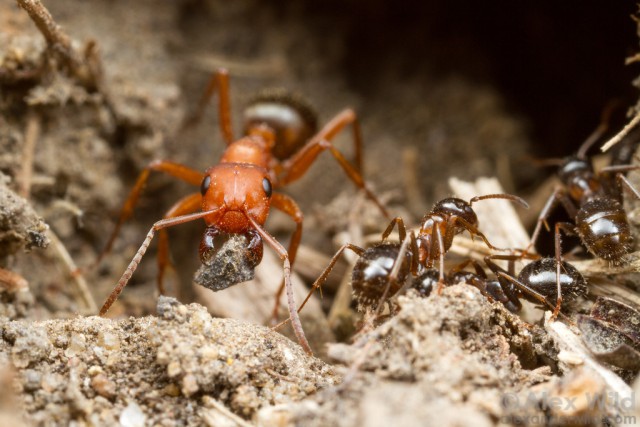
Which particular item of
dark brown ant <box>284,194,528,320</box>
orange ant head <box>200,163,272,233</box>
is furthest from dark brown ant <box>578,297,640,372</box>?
orange ant head <box>200,163,272,233</box>

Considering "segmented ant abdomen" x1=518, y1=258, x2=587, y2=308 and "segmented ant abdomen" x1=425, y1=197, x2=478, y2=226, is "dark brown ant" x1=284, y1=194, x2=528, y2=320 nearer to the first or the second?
"segmented ant abdomen" x1=425, y1=197, x2=478, y2=226

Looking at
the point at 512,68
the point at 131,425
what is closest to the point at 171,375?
the point at 131,425

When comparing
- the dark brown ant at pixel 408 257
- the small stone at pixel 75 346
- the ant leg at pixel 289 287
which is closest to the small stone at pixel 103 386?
the small stone at pixel 75 346

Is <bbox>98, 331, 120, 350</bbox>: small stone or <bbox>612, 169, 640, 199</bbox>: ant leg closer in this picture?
<bbox>98, 331, 120, 350</bbox>: small stone

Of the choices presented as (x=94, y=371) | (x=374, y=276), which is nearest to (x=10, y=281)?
(x=94, y=371)

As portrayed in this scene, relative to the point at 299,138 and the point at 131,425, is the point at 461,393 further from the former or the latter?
the point at 299,138

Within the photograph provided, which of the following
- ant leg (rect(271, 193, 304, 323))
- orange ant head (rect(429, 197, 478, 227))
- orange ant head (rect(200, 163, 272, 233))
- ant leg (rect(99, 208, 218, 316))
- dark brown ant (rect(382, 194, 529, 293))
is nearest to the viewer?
ant leg (rect(99, 208, 218, 316))

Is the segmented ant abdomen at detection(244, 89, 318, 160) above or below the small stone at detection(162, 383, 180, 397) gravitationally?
above
